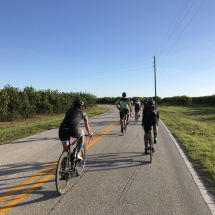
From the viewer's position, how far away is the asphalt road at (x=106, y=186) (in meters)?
2.91

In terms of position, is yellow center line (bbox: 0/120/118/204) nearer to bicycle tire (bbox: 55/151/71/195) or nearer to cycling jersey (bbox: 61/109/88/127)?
bicycle tire (bbox: 55/151/71/195)

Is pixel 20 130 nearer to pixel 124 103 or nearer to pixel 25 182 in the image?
pixel 124 103

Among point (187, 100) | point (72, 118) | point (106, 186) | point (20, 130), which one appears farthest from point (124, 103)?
point (187, 100)

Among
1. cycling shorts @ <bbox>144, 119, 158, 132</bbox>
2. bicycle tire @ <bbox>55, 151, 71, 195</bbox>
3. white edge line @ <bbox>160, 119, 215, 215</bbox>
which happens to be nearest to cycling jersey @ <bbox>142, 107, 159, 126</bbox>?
cycling shorts @ <bbox>144, 119, 158, 132</bbox>

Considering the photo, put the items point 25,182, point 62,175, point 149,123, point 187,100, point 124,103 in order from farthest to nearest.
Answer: point 187,100, point 124,103, point 149,123, point 25,182, point 62,175

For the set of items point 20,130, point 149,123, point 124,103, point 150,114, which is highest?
point 124,103

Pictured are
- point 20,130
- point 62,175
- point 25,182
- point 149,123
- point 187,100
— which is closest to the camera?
point 62,175

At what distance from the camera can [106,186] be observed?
3.64 meters

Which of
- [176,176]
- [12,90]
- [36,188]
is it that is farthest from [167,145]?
[12,90]

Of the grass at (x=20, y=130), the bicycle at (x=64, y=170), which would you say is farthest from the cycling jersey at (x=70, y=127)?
the grass at (x=20, y=130)

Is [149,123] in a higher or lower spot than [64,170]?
higher

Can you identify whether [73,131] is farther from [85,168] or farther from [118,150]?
[118,150]

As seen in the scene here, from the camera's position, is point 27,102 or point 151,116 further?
point 27,102

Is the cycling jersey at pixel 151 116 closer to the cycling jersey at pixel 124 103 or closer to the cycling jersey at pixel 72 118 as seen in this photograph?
the cycling jersey at pixel 72 118
